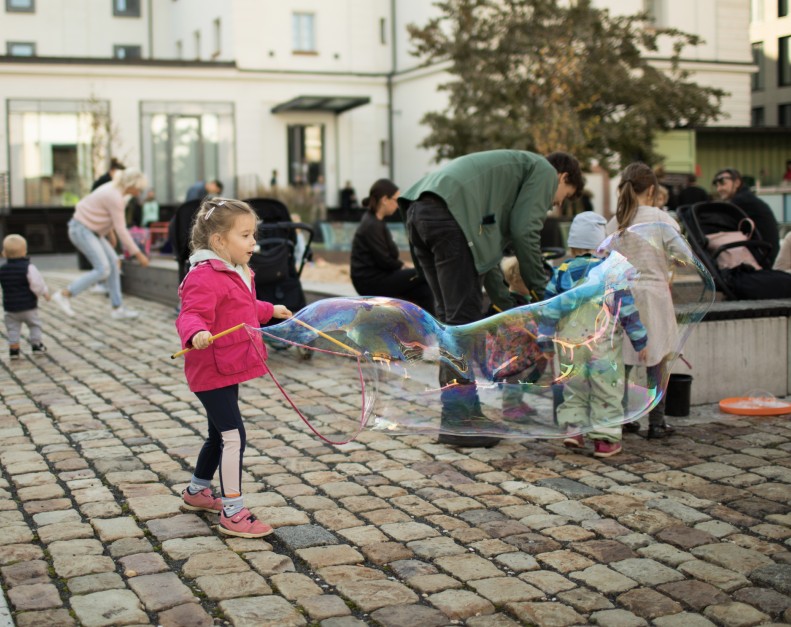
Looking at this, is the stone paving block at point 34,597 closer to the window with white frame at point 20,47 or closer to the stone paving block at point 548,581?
the stone paving block at point 548,581

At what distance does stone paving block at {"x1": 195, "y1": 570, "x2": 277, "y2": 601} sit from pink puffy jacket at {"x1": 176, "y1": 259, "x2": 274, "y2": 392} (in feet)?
2.80

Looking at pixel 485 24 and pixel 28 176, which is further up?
pixel 485 24

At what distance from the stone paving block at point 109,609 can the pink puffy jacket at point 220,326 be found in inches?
38.7

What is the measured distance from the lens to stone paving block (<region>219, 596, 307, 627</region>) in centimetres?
374

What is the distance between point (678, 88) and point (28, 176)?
772 inches

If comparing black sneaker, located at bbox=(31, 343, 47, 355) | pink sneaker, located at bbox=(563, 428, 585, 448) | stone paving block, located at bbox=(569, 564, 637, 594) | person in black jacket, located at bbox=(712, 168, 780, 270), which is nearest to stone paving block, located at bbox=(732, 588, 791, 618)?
stone paving block, located at bbox=(569, 564, 637, 594)

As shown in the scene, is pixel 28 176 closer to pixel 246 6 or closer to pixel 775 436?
pixel 246 6

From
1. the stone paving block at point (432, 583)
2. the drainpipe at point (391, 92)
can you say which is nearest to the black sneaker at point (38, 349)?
the stone paving block at point (432, 583)

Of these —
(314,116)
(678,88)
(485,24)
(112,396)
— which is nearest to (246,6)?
(314,116)

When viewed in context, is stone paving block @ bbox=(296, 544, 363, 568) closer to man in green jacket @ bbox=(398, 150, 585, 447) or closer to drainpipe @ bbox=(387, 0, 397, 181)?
man in green jacket @ bbox=(398, 150, 585, 447)

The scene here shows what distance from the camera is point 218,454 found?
5043mm

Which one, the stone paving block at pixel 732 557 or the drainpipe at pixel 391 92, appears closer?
the stone paving block at pixel 732 557

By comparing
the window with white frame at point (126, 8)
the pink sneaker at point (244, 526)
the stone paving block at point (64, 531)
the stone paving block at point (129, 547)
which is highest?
the window with white frame at point (126, 8)

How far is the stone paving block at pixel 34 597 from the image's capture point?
3914 millimetres
